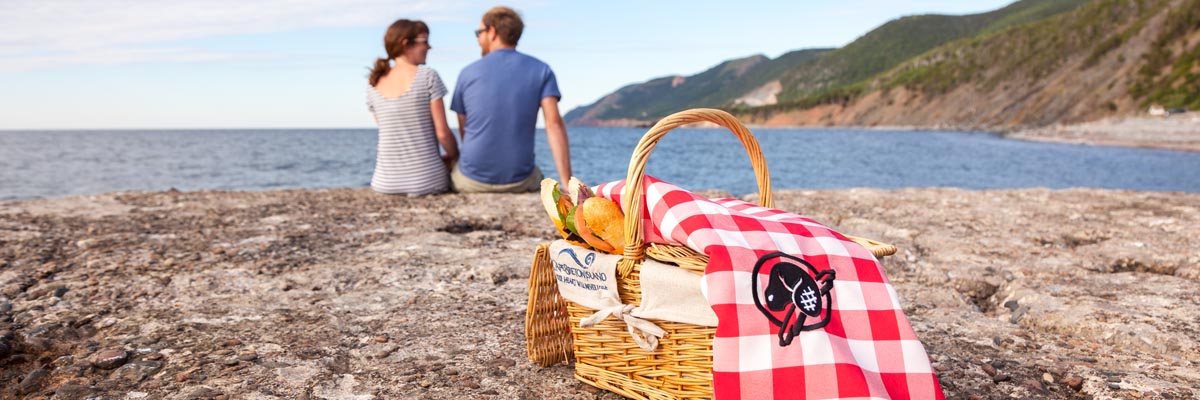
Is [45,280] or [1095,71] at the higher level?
[1095,71]

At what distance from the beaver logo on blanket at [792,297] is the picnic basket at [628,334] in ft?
0.67

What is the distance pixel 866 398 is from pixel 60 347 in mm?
2802

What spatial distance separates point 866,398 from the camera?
1.57 m

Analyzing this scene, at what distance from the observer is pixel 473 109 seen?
19.5 feet

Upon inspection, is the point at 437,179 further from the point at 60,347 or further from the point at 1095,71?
the point at 1095,71

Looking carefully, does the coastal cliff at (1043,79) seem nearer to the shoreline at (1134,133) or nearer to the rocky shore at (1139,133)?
the shoreline at (1134,133)

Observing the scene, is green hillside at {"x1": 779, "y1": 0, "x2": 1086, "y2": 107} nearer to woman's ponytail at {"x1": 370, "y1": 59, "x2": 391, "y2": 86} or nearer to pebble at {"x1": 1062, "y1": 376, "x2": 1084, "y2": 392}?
woman's ponytail at {"x1": 370, "y1": 59, "x2": 391, "y2": 86}

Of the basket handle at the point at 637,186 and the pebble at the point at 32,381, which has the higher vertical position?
the basket handle at the point at 637,186

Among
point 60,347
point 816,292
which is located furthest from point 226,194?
point 816,292

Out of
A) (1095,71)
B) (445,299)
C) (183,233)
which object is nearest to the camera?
(445,299)

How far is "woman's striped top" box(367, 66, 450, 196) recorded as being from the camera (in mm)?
5918

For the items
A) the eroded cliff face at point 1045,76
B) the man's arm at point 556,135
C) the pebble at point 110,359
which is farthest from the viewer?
the eroded cliff face at point 1045,76

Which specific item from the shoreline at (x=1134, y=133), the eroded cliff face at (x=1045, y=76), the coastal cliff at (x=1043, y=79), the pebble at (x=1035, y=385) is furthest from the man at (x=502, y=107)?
the eroded cliff face at (x=1045, y=76)

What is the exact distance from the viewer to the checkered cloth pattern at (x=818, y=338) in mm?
1599
